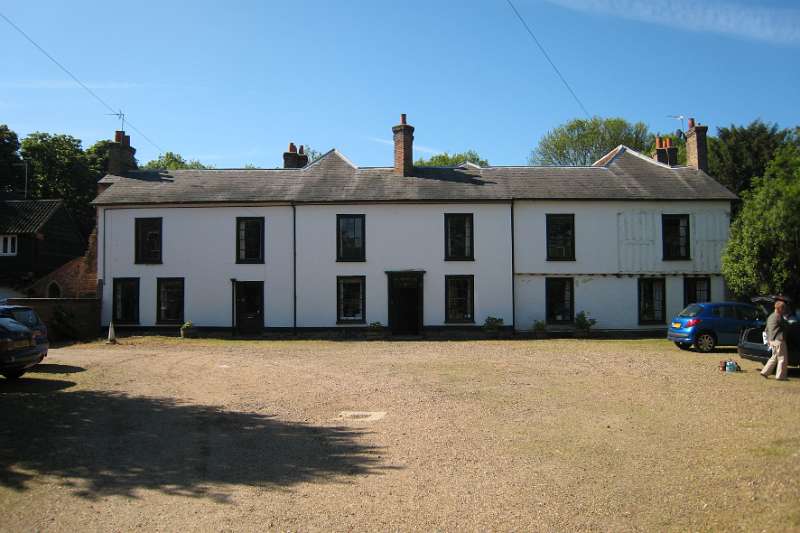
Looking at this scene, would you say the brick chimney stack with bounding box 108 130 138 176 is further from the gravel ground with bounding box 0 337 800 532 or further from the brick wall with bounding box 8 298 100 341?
the gravel ground with bounding box 0 337 800 532

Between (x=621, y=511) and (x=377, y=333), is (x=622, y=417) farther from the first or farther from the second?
(x=377, y=333)

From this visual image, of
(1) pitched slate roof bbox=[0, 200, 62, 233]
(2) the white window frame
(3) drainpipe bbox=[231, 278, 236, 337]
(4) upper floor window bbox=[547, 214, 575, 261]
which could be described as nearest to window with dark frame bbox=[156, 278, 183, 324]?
(3) drainpipe bbox=[231, 278, 236, 337]

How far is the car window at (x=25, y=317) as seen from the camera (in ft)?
46.1

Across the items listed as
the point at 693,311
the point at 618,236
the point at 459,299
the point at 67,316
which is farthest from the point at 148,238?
the point at 693,311

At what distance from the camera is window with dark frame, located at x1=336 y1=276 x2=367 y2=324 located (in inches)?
1028

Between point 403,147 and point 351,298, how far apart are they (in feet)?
24.8

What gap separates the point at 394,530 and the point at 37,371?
12.8 meters

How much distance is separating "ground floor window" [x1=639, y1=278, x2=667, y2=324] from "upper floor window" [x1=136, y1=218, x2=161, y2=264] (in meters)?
21.9

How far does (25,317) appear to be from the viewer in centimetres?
1424

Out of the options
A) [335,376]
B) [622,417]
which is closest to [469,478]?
[622,417]

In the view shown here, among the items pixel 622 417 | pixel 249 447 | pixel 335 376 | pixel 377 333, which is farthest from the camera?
pixel 377 333

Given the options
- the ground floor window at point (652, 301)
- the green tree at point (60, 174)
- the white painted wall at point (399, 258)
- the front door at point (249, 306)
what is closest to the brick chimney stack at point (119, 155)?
the front door at point (249, 306)

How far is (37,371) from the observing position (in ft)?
48.4

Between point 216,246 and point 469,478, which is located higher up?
point 216,246
